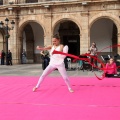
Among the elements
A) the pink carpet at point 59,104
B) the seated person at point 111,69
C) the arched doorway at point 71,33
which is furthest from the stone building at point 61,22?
the pink carpet at point 59,104

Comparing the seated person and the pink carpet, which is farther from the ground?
the seated person

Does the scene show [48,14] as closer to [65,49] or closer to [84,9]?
[84,9]

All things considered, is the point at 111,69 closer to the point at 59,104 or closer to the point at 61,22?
the point at 59,104

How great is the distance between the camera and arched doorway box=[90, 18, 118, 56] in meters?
28.7

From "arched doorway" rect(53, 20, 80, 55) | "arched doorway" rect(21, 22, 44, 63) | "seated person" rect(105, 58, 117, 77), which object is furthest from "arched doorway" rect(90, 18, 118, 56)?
"seated person" rect(105, 58, 117, 77)

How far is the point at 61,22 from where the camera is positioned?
27.0 metres

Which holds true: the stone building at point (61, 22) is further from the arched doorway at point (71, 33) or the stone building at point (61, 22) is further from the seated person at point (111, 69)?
the seated person at point (111, 69)

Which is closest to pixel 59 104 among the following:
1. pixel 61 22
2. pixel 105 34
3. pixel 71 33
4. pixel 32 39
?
pixel 61 22

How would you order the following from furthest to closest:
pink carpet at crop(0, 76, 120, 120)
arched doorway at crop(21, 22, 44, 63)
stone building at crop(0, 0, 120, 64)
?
1. arched doorway at crop(21, 22, 44, 63)
2. stone building at crop(0, 0, 120, 64)
3. pink carpet at crop(0, 76, 120, 120)

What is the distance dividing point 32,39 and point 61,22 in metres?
5.30

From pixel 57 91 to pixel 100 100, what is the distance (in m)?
1.82

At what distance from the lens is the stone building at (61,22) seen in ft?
80.2

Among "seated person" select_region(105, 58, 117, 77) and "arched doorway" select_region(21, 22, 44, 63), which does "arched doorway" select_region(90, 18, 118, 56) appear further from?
"seated person" select_region(105, 58, 117, 77)

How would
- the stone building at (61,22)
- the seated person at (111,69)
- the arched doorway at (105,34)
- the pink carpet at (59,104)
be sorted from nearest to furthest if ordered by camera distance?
1. the pink carpet at (59,104)
2. the seated person at (111,69)
3. the stone building at (61,22)
4. the arched doorway at (105,34)
